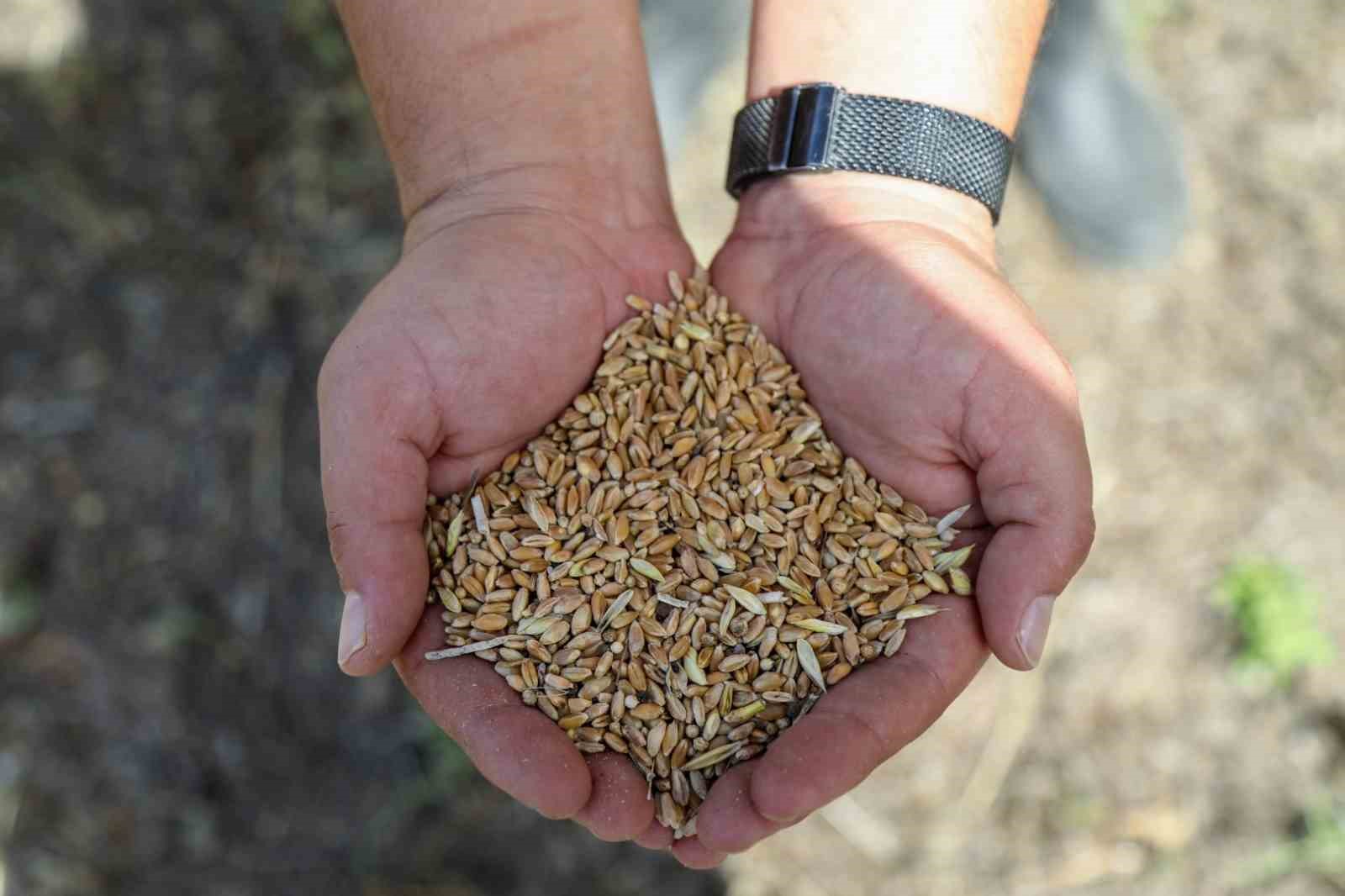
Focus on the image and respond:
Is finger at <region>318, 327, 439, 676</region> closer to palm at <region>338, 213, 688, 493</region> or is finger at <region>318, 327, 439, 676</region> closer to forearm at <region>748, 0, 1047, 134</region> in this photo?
palm at <region>338, 213, 688, 493</region>

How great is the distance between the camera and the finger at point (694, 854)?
5.97ft

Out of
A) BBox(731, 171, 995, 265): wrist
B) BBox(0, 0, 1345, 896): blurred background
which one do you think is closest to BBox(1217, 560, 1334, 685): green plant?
BBox(0, 0, 1345, 896): blurred background

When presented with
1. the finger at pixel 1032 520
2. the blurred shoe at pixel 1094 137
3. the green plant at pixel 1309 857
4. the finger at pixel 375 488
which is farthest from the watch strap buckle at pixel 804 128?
the green plant at pixel 1309 857

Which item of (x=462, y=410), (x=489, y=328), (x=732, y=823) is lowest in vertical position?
(x=732, y=823)

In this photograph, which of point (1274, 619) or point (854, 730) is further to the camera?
point (1274, 619)

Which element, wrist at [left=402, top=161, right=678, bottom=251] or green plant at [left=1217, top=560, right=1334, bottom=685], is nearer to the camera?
wrist at [left=402, top=161, right=678, bottom=251]

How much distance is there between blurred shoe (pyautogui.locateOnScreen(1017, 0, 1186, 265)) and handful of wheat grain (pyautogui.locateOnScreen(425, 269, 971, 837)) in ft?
5.57

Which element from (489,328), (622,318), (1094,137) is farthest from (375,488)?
(1094,137)

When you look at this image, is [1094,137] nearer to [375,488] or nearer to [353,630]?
[375,488]

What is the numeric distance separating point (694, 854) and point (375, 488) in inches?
29.4

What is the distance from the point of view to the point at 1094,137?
3.59 meters

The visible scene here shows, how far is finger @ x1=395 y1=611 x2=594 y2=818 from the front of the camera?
1.73 meters

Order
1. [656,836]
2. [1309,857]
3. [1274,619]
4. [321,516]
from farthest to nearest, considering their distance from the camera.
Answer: [321,516] → [1274,619] → [1309,857] → [656,836]

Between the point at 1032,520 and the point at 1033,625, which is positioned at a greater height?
the point at 1032,520
